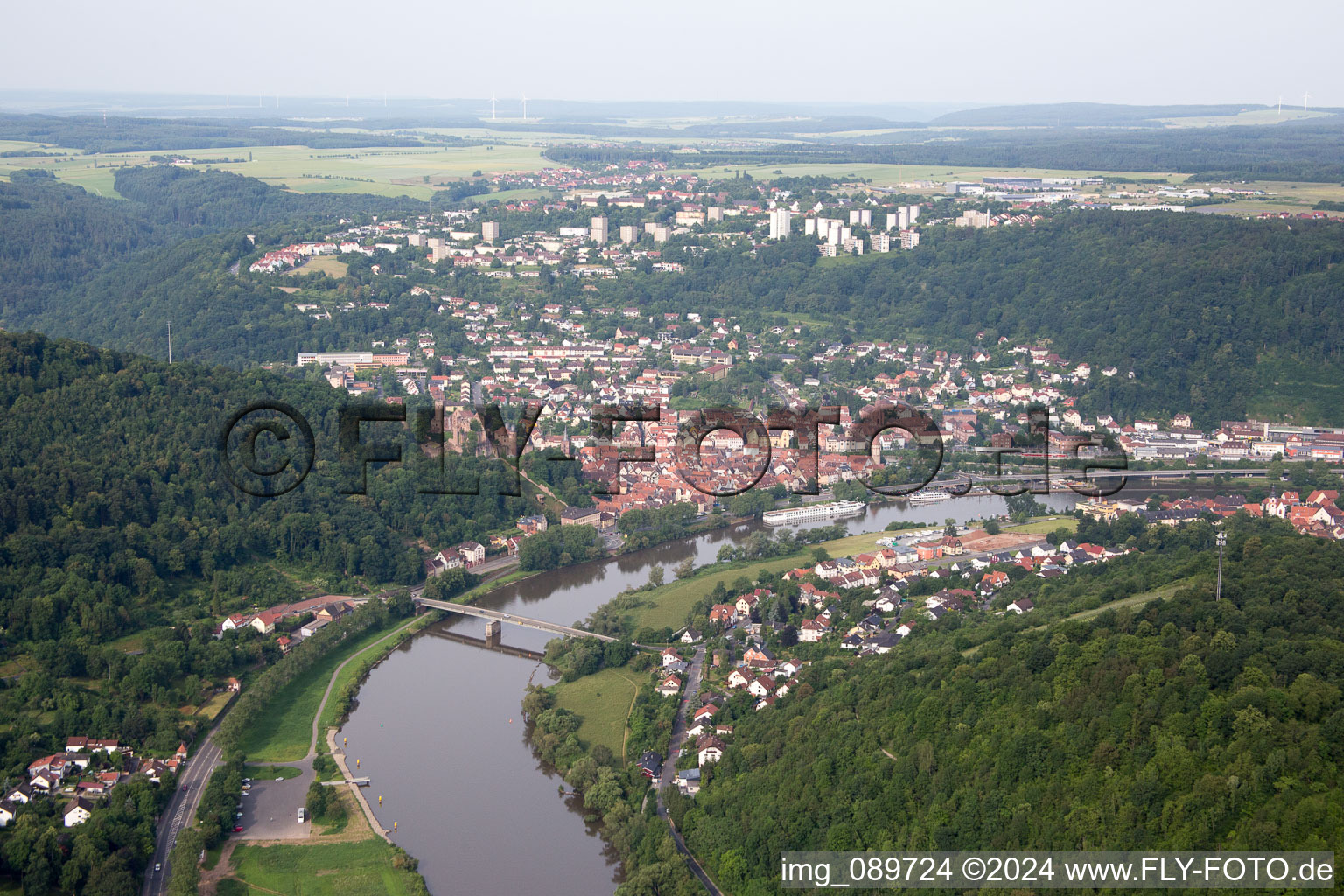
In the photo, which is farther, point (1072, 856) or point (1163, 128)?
point (1163, 128)

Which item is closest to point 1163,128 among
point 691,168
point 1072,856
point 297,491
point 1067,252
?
point 691,168

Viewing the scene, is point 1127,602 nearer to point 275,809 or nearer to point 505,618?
point 505,618

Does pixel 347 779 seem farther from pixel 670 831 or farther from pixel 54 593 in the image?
pixel 54 593

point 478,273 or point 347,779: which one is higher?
point 478,273

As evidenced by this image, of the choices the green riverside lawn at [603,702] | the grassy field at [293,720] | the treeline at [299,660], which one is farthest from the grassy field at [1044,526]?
the grassy field at [293,720]

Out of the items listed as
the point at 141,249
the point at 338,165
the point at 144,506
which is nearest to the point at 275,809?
the point at 144,506

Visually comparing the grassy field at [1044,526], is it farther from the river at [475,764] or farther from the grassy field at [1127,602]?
the grassy field at [1127,602]

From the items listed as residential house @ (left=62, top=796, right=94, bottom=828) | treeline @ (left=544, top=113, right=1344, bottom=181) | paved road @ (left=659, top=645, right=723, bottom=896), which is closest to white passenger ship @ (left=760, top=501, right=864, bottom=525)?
paved road @ (left=659, top=645, right=723, bottom=896)
